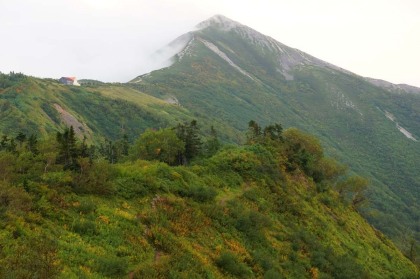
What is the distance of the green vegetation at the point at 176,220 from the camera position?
1978cm

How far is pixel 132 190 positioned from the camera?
103ft

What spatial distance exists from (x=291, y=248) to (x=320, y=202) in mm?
21100

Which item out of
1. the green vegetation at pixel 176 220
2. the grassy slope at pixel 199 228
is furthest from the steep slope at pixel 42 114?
the grassy slope at pixel 199 228

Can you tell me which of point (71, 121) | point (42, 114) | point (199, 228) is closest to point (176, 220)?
point (199, 228)

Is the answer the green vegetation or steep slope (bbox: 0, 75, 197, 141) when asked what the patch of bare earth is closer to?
steep slope (bbox: 0, 75, 197, 141)

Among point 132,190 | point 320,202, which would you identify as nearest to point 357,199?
point 320,202

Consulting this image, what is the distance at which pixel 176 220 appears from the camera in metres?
29.1

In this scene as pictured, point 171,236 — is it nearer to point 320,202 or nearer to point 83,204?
point 83,204

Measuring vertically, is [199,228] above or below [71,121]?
above

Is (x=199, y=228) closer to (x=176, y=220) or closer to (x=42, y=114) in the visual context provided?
(x=176, y=220)

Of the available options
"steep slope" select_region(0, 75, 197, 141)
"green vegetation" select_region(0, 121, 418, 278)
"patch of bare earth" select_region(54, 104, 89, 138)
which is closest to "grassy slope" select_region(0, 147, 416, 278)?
"green vegetation" select_region(0, 121, 418, 278)

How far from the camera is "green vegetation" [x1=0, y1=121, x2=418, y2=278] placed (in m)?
19.8

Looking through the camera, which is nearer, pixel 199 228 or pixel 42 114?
pixel 199 228

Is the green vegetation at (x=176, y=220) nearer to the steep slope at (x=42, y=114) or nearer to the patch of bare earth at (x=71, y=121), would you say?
the steep slope at (x=42, y=114)
